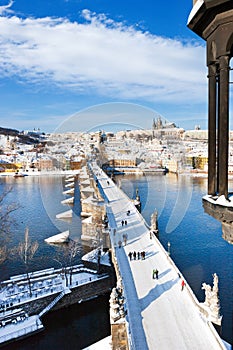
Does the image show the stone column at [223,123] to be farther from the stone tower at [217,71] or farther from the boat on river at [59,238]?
the boat on river at [59,238]

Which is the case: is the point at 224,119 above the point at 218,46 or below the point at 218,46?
below

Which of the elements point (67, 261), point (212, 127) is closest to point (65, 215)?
point (67, 261)

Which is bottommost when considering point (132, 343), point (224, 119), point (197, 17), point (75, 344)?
point (75, 344)

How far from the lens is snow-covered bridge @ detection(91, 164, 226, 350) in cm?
587

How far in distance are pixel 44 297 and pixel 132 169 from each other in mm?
45403

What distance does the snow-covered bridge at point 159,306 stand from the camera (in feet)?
19.3

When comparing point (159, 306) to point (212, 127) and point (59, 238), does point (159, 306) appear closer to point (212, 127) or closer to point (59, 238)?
point (212, 127)

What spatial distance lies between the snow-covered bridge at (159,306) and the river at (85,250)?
194 centimetres

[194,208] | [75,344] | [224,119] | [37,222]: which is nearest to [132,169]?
[194,208]

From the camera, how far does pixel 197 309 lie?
6.91 m

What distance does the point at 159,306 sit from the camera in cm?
718

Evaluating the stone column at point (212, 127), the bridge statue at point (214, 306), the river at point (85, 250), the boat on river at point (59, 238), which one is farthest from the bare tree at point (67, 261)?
the stone column at point (212, 127)

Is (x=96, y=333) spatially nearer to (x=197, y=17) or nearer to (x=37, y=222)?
(x=197, y=17)

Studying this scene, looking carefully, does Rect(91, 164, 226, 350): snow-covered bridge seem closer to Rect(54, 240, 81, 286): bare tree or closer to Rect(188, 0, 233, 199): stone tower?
Rect(54, 240, 81, 286): bare tree
